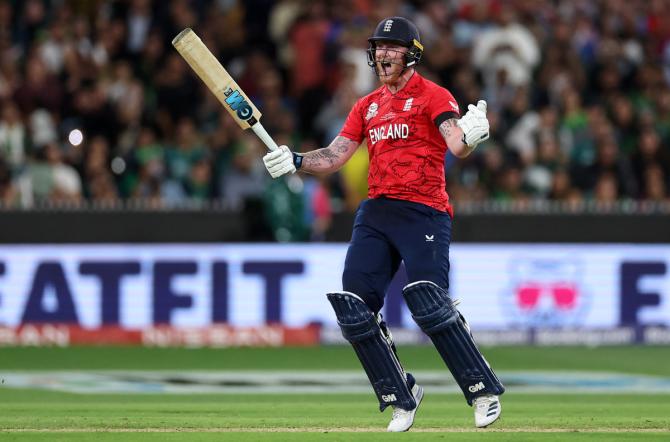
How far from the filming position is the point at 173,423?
348 inches

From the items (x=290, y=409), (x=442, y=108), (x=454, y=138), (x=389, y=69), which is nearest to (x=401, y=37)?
(x=389, y=69)

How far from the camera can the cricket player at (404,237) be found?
8.33 meters

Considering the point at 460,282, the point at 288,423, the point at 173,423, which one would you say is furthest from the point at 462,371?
the point at 460,282

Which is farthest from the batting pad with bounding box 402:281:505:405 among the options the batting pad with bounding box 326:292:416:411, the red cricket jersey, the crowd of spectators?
the crowd of spectators

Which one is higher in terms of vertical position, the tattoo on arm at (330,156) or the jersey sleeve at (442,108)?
the jersey sleeve at (442,108)

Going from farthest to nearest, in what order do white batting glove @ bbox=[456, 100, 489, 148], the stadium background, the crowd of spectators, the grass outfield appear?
the crowd of spectators < the stadium background < the grass outfield < white batting glove @ bbox=[456, 100, 489, 148]

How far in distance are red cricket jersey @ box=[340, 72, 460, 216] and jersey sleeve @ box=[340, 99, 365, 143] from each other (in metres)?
Result: 0.20

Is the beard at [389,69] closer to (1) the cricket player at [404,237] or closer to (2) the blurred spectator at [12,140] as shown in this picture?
(1) the cricket player at [404,237]

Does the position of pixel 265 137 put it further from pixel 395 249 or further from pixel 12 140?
pixel 12 140

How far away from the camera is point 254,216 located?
15672 millimetres

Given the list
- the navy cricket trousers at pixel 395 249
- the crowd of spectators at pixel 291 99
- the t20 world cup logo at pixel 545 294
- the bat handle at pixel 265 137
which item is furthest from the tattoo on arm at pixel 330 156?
the t20 world cup logo at pixel 545 294

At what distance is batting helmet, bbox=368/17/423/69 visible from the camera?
8477 millimetres

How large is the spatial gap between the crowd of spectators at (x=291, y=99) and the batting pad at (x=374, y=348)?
7176 millimetres

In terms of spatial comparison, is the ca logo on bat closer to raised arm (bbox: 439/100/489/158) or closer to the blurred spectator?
raised arm (bbox: 439/100/489/158)
